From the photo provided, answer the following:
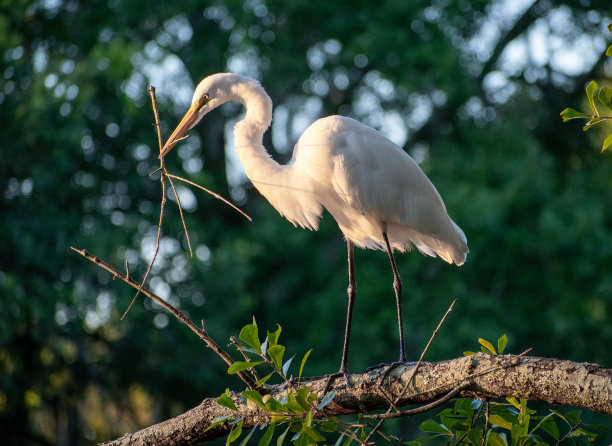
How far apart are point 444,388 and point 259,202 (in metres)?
5.82

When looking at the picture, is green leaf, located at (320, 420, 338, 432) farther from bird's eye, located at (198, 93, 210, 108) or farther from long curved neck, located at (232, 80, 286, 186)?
bird's eye, located at (198, 93, 210, 108)

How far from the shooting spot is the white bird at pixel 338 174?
277 centimetres

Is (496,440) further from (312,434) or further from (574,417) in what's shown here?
(312,434)

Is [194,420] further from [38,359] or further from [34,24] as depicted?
[34,24]

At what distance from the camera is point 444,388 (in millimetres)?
1777

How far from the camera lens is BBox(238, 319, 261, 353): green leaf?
5.66 feet

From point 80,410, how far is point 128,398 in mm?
490

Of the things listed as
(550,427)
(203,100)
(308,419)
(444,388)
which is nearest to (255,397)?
(308,419)

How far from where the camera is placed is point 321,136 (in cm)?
278

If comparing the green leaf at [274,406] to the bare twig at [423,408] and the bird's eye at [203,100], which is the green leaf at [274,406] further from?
the bird's eye at [203,100]

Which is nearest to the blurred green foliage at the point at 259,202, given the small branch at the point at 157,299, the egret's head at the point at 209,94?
the egret's head at the point at 209,94

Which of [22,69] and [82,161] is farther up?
[22,69]

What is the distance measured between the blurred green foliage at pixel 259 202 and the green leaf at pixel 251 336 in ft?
12.3

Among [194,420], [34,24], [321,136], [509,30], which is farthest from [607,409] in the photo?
[509,30]
